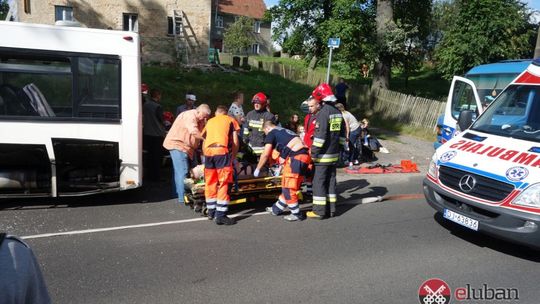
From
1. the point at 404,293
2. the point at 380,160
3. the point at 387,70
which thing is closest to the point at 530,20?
the point at 387,70

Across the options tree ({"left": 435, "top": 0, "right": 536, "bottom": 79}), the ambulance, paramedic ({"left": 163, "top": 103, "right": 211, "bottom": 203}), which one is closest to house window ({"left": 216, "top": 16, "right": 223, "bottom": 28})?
tree ({"left": 435, "top": 0, "right": 536, "bottom": 79})

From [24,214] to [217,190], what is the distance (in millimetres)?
2838

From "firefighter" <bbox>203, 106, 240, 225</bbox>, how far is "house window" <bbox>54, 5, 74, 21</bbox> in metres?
22.8

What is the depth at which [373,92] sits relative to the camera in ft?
68.6

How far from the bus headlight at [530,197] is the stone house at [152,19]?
2446cm

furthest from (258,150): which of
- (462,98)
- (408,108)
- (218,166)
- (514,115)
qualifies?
(408,108)

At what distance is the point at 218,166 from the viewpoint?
245 inches

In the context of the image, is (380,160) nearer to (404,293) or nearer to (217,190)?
(217,190)

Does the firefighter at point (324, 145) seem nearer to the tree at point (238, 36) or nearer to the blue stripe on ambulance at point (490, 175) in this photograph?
the blue stripe on ambulance at point (490, 175)

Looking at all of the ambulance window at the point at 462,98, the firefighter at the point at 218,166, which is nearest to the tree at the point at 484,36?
the ambulance window at the point at 462,98

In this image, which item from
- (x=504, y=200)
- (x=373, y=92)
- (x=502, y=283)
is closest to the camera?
(x=502, y=283)

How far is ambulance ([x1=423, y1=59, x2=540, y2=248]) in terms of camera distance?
4957 mm

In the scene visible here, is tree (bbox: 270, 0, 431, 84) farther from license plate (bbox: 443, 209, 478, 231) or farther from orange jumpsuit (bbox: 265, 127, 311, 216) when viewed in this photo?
license plate (bbox: 443, 209, 478, 231)

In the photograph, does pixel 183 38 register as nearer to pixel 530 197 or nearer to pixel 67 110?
pixel 67 110
